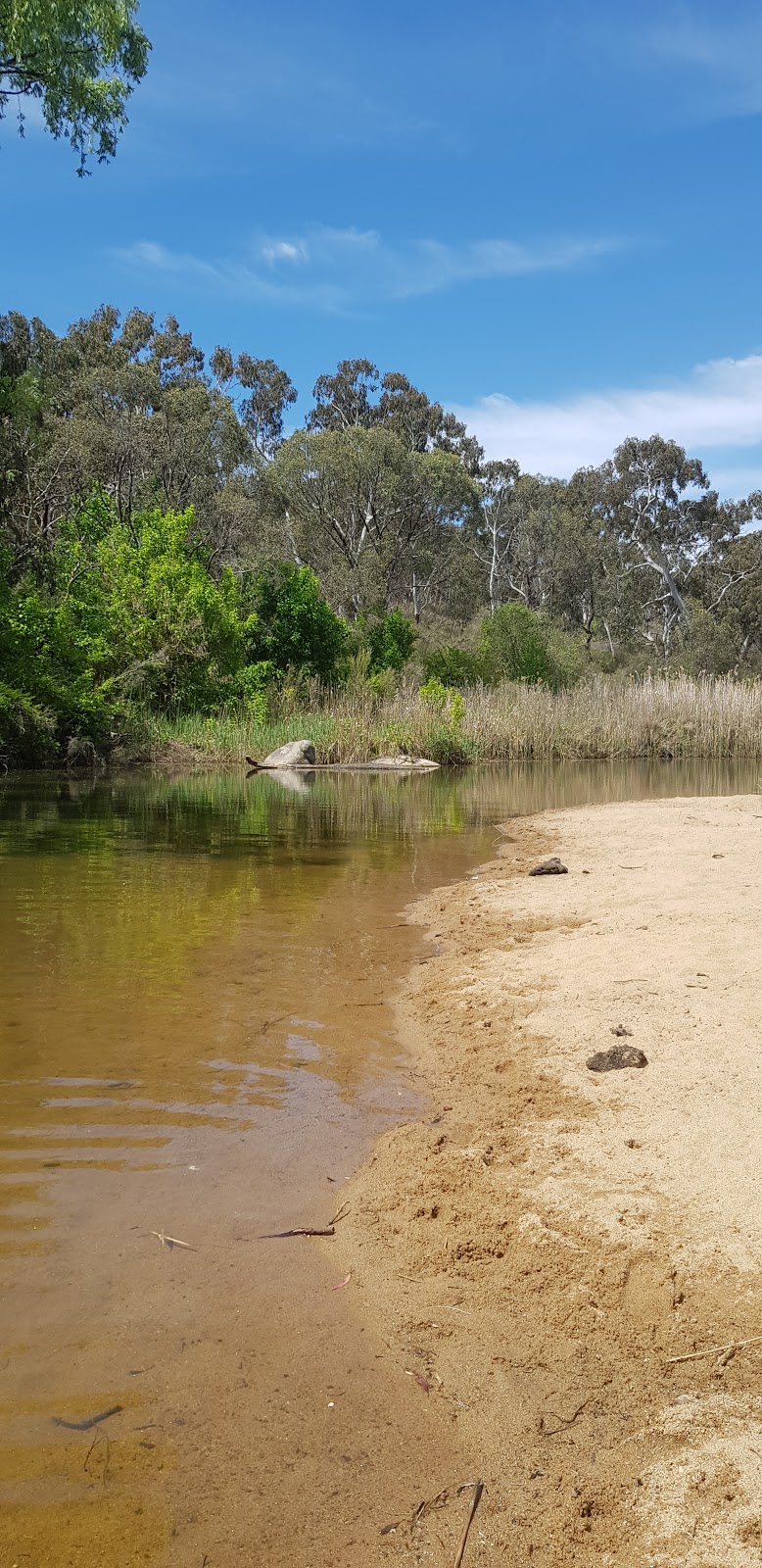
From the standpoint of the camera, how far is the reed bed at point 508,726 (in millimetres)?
22219

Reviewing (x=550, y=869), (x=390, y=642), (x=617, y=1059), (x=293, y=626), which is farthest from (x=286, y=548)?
(x=617, y=1059)

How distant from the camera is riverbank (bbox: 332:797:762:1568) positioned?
5.35ft

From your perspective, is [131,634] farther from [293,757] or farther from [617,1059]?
[617,1059]

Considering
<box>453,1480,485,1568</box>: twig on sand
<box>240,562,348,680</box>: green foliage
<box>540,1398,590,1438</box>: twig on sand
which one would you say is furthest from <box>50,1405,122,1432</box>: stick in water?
<box>240,562,348,680</box>: green foliage

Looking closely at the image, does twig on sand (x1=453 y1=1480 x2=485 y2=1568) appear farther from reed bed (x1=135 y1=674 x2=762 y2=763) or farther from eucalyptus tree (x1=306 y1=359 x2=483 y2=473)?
eucalyptus tree (x1=306 y1=359 x2=483 y2=473)

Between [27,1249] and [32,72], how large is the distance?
562 inches

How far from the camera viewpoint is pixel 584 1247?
2379 millimetres

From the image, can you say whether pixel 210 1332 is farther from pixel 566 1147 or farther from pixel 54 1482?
pixel 566 1147

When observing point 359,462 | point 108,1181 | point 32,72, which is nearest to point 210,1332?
point 108,1181

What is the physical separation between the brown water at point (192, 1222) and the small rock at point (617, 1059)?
614mm

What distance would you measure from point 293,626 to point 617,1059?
88.6 ft

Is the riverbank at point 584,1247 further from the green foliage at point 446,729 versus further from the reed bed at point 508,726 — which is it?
the reed bed at point 508,726

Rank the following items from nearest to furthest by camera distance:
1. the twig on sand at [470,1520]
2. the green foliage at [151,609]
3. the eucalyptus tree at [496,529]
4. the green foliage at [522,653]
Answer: the twig on sand at [470,1520]
the green foliage at [151,609]
the green foliage at [522,653]
the eucalyptus tree at [496,529]

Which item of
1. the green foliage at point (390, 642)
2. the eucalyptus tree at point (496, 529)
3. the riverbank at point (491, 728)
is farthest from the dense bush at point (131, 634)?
the eucalyptus tree at point (496, 529)
